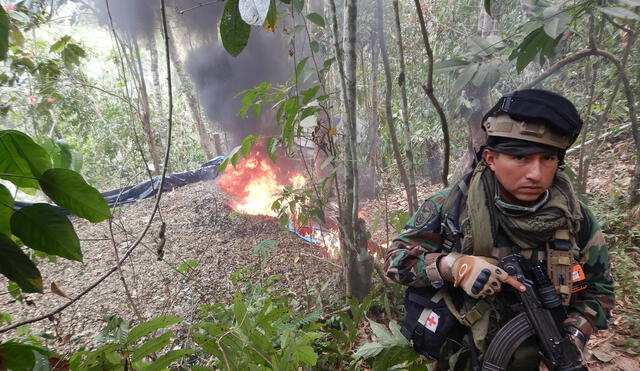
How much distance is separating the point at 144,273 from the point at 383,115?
11.8 ft

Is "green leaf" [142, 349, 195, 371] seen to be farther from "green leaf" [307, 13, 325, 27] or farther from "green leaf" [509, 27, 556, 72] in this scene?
"green leaf" [509, 27, 556, 72]

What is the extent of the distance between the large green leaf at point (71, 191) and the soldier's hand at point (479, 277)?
111 cm

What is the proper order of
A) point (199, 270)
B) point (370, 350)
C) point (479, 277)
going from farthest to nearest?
1. point (199, 270)
2. point (370, 350)
3. point (479, 277)

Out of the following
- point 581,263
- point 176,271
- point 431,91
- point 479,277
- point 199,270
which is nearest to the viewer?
point 479,277

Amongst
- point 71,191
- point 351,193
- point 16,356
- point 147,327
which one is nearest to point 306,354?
point 147,327

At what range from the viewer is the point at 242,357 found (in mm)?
1163

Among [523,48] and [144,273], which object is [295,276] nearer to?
[144,273]

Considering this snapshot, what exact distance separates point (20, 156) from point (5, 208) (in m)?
0.12

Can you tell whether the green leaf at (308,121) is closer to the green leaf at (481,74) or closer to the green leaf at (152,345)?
the green leaf at (481,74)

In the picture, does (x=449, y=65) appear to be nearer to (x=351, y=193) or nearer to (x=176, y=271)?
(x=351, y=193)

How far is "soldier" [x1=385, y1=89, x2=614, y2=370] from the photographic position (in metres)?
1.08

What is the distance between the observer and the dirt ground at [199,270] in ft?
8.79

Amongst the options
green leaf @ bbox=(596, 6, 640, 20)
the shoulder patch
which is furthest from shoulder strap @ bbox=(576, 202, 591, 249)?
green leaf @ bbox=(596, 6, 640, 20)

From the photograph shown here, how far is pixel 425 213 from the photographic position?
1323mm
